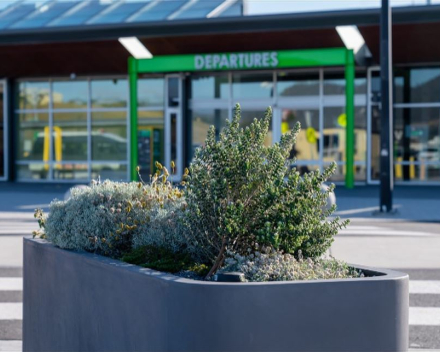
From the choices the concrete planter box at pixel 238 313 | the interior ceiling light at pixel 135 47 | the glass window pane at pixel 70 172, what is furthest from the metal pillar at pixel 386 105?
the glass window pane at pixel 70 172

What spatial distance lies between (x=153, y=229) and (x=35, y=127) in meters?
23.5

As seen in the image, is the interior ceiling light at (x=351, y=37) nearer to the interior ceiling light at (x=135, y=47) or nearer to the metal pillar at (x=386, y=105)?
the metal pillar at (x=386, y=105)

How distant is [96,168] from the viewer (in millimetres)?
26172

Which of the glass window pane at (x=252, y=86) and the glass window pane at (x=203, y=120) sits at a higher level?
the glass window pane at (x=252, y=86)

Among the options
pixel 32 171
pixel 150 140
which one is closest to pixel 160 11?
pixel 150 140

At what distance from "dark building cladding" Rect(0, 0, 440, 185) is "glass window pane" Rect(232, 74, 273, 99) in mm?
36

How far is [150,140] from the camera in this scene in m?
24.6

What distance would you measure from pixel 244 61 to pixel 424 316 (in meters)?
16.6

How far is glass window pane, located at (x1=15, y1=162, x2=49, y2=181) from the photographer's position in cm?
2659

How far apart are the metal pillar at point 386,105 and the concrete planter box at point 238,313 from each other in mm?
11516

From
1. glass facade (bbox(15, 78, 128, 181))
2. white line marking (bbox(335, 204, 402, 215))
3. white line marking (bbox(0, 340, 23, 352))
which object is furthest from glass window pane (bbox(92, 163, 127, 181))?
white line marking (bbox(0, 340, 23, 352))

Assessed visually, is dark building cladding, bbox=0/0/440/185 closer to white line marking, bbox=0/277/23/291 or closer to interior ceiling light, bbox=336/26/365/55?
interior ceiling light, bbox=336/26/365/55

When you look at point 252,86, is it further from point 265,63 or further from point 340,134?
point 340,134

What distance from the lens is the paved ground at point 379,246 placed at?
249 inches
